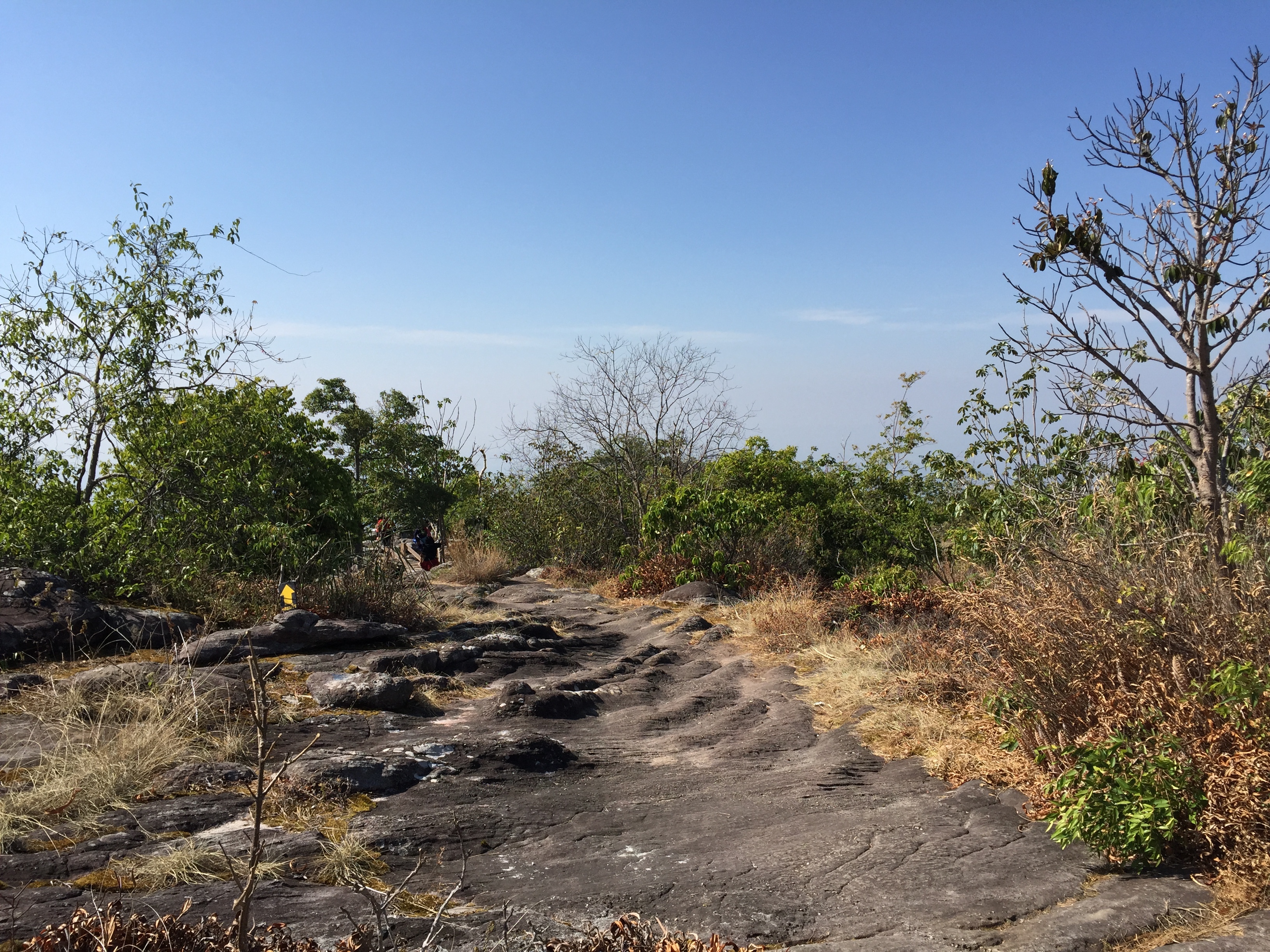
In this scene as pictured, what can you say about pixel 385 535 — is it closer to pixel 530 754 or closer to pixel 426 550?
pixel 426 550

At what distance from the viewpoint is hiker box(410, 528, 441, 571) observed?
60.1 ft

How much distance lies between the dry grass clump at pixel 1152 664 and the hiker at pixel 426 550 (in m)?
14.6

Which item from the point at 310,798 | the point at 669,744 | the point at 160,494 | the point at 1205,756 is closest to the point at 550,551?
the point at 160,494

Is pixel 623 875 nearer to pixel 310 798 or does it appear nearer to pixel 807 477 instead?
pixel 310 798

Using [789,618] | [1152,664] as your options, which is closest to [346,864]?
[1152,664]

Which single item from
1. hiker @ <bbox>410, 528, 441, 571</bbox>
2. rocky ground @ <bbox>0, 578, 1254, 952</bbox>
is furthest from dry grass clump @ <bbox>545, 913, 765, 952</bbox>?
hiker @ <bbox>410, 528, 441, 571</bbox>

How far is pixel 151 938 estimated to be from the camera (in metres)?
2.61

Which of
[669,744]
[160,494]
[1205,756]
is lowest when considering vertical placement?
[669,744]

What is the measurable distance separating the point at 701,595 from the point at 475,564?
20.3 ft

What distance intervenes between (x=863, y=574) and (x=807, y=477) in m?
2.91

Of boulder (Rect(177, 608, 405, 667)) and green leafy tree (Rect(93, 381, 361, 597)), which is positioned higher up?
green leafy tree (Rect(93, 381, 361, 597))

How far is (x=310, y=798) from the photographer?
4684 millimetres

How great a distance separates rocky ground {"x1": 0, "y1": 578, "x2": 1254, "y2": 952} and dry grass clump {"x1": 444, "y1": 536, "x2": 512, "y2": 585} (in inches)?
371

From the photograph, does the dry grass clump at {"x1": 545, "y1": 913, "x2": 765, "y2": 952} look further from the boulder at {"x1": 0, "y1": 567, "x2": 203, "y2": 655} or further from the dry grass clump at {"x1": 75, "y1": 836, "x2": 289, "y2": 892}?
the boulder at {"x1": 0, "y1": 567, "x2": 203, "y2": 655}
